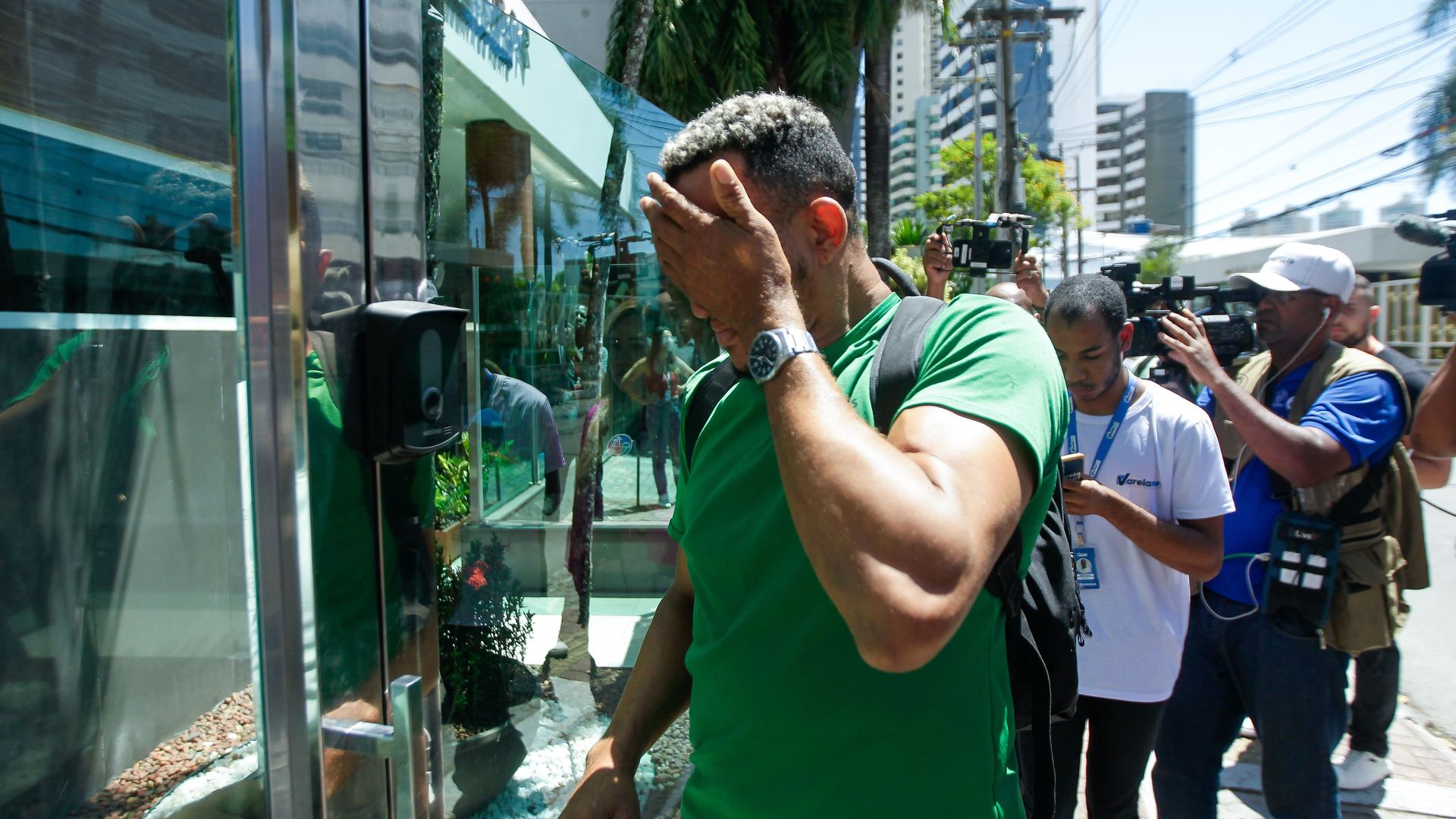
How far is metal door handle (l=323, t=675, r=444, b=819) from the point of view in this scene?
3.63 feet

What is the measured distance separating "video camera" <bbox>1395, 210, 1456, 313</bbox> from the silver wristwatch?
2.49 meters

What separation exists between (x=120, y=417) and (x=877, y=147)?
509 inches

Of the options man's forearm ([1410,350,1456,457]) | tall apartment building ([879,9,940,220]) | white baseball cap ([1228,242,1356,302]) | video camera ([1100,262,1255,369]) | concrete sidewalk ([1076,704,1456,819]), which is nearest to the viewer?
man's forearm ([1410,350,1456,457])

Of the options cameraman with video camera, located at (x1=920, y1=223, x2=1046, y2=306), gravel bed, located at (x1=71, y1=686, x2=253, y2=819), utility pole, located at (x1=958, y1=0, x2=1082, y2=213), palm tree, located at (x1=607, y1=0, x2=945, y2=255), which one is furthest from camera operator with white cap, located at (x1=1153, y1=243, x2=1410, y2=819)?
utility pole, located at (x1=958, y1=0, x2=1082, y2=213)

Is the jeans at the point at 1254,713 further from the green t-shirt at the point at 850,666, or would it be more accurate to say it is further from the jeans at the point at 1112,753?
the green t-shirt at the point at 850,666

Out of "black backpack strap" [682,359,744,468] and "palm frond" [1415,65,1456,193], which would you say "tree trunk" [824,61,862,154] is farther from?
"palm frond" [1415,65,1456,193]

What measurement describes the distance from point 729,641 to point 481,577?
1556mm

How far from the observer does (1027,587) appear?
157cm

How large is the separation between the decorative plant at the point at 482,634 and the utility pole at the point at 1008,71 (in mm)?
17932

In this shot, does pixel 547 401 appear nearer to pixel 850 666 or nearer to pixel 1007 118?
pixel 850 666

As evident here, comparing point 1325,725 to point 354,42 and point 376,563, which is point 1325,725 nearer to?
point 376,563

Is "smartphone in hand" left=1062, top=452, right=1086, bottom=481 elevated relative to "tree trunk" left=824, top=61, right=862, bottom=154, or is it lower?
lower

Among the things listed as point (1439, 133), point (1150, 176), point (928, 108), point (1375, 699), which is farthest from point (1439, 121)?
point (1150, 176)

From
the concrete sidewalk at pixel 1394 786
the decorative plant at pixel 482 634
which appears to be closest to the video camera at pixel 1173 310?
the concrete sidewalk at pixel 1394 786
